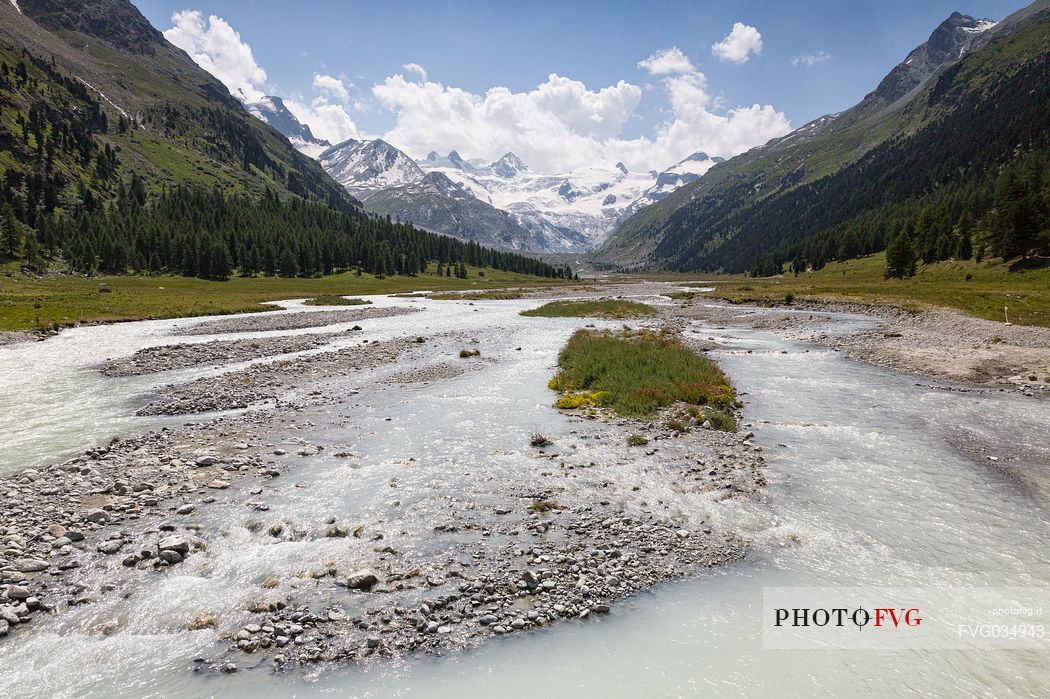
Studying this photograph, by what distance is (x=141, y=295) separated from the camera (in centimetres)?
8444

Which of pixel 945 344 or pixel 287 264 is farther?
pixel 287 264

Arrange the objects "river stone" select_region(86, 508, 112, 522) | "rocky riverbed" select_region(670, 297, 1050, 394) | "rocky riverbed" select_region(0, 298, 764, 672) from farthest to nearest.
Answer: "rocky riverbed" select_region(670, 297, 1050, 394) < "river stone" select_region(86, 508, 112, 522) < "rocky riverbed" select_region(0, 298, 764, 672)

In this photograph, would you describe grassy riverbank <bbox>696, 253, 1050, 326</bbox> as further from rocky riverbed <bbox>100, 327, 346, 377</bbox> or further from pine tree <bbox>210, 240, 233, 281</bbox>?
pine tree <bbox>210, 240, 233, 281</bbox>

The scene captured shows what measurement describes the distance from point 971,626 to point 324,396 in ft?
86.0

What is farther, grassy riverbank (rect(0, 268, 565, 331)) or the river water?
grassy riverbank (rect(0, 268, 565, 331))

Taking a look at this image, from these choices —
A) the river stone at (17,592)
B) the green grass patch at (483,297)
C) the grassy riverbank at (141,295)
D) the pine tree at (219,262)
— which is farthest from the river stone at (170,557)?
the pine tree at (219,262)

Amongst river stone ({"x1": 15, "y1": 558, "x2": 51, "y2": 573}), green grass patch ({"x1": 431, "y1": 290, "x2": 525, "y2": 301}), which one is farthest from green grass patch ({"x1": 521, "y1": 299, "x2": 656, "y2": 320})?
river stone ({"x1": 15, "y1": 558, "x2": 51, "y2": 573})

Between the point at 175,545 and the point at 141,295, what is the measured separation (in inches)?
3755

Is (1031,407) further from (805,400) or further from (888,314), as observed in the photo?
(888,314)

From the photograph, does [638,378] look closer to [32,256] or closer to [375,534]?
[375,534]

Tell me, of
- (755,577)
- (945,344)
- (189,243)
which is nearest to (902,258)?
(945,344)

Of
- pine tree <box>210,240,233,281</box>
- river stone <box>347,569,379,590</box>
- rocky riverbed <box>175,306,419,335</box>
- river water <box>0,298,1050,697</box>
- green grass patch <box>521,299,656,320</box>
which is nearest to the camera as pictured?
river water <box>0,298,1050,697</box>

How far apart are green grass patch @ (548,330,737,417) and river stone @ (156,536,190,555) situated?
16.6 m

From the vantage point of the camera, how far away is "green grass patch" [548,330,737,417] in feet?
78.9
